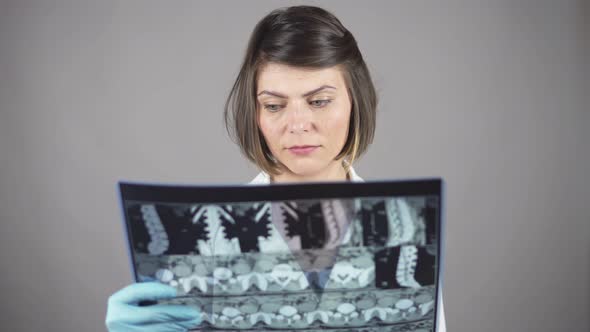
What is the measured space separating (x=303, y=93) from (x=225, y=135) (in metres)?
0.70

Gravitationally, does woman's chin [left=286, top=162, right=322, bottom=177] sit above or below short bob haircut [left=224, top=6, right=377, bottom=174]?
below

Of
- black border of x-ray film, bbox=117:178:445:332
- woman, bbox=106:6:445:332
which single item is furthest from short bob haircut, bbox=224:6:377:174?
black border of x-ray film, bbox=117:178:445:332

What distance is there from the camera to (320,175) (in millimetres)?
1083

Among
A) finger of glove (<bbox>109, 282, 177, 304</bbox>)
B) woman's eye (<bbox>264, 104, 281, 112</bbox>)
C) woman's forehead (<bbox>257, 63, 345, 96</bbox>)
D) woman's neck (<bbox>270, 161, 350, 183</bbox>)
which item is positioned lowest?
finger of glove (<bbox>109, 282, 177, 304</bbox>)

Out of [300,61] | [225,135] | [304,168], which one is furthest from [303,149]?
[225,135]

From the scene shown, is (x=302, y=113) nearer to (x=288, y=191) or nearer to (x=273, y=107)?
(x=273, y=107)

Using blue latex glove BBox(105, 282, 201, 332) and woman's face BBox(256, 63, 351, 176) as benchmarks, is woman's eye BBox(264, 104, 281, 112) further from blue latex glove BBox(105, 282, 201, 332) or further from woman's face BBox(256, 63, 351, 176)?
blue latex glove BBox(105, 282, 201, 332)

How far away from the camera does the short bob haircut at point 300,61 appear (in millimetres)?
984

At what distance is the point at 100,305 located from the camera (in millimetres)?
1755

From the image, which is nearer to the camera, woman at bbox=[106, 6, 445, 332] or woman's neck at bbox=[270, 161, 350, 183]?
woman at bbox=[106, 6, 445, 332]

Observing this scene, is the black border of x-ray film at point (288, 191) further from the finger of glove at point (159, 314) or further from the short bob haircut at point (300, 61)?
the short bob haircut at point (300, 61)

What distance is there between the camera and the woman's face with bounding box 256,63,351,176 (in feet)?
3.18

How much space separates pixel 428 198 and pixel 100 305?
1355 mm

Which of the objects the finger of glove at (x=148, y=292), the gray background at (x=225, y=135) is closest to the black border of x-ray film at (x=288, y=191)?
the finger of glove at (x=148, y=292)
